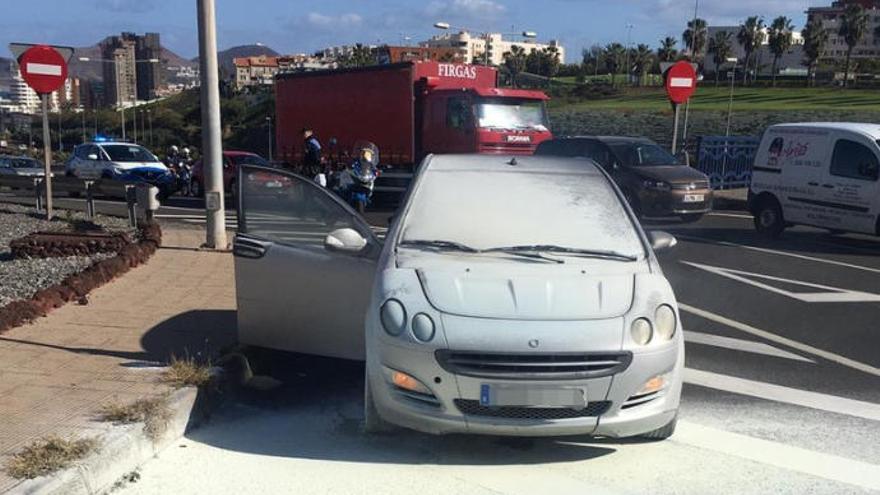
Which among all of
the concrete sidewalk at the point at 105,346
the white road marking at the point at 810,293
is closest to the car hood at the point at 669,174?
the white road marking at the point at 810,293

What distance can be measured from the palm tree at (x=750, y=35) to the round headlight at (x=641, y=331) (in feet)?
397

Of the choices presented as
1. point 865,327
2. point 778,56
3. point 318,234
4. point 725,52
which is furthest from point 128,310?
point 778,56

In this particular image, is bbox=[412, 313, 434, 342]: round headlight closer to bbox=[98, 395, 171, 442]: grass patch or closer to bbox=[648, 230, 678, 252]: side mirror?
bbox=[98, 395, 171, 442]: grass patch

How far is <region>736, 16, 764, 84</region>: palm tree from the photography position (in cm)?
11362

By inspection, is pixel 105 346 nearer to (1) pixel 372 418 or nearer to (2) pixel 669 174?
(1) pixel 372 418

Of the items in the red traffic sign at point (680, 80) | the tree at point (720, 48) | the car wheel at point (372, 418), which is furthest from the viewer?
the tree at point (720, 48)

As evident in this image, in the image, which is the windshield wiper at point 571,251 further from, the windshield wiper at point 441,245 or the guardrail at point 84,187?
the guardrail at point 84,187

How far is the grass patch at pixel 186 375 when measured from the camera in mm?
5214

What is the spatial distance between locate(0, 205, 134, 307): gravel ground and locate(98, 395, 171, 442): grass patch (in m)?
3.62

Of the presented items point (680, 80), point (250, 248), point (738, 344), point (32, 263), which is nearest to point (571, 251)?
point (250, 248)

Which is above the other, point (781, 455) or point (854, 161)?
point (854, 161)

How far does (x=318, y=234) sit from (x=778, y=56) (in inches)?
5256

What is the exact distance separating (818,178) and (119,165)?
17386 mm

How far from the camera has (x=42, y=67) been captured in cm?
1256
